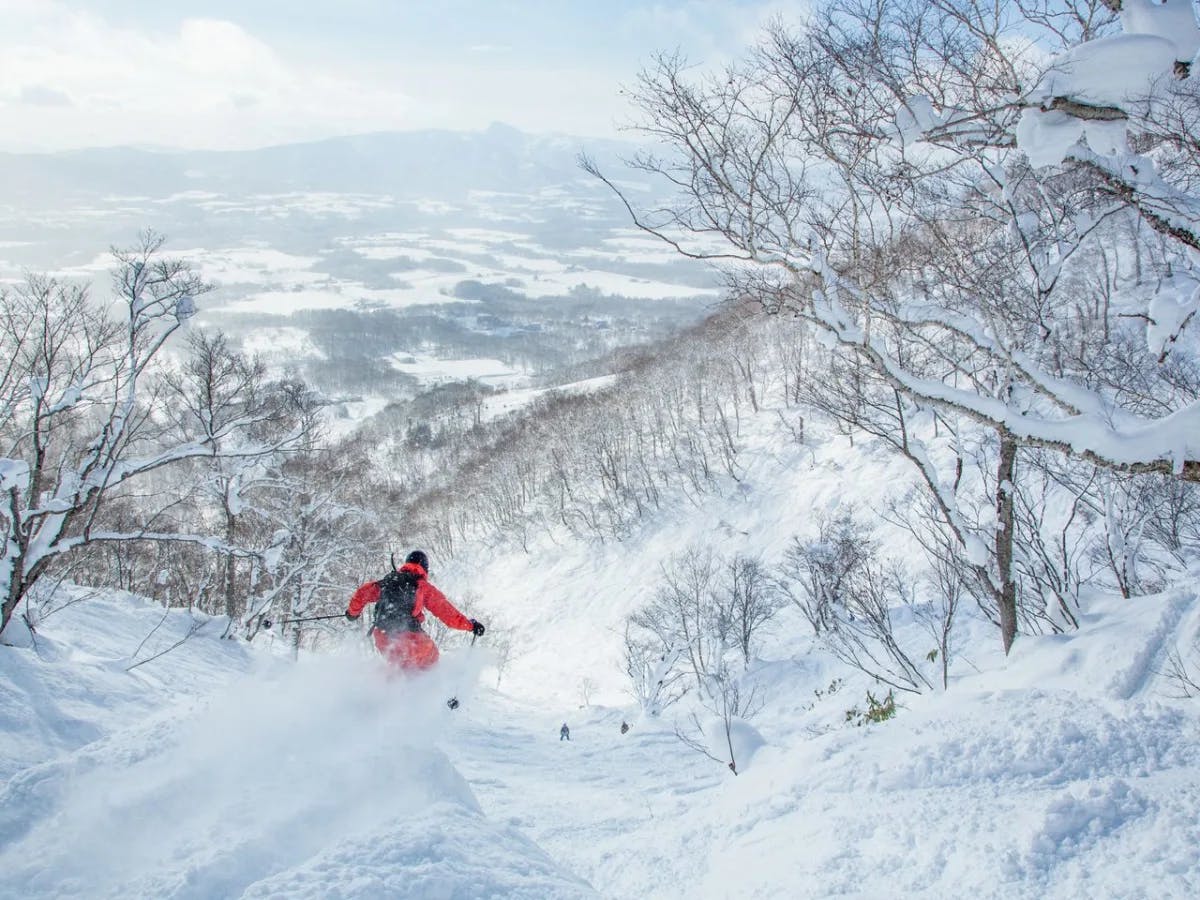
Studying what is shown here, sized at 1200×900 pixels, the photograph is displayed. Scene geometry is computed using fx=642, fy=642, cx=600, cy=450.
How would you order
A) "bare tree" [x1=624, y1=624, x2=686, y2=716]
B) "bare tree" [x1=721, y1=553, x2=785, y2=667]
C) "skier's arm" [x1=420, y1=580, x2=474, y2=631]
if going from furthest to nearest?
"bare tree" [x1=721, y1=553, x2=785, y2=667] < "bare tree" [x1=624, y1=624, x2=686, y2=716] < "skier's arm" [x1=420, y1=580, x2=474, y2=631]

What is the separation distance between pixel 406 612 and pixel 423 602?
22cm

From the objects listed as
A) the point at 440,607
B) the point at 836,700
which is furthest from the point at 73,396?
the point at 836,700

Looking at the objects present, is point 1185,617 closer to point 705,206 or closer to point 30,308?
point 705,206

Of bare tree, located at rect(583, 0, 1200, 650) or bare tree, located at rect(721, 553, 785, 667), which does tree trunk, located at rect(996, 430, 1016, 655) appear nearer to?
bare tree, located at rect(583, 0, 1200, 650)

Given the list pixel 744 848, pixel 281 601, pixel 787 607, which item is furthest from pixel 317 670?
pixel 787 607

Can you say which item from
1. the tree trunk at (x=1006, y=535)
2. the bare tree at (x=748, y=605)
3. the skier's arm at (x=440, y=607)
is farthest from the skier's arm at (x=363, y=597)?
the bare tree at (x=748, y=605)

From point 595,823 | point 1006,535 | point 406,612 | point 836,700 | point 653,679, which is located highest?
point 1006,535

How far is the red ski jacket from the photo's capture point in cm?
753

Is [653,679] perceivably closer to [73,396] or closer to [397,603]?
[397,603]

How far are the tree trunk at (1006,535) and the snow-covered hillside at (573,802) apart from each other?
359 millimetres

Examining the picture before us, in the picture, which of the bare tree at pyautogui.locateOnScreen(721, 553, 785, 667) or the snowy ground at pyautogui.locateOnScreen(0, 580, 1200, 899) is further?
the bare tree at pyautogui.locateOnScreen(721, 553, 785, 667)

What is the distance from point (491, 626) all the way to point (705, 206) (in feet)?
141

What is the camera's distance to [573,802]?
922 cm

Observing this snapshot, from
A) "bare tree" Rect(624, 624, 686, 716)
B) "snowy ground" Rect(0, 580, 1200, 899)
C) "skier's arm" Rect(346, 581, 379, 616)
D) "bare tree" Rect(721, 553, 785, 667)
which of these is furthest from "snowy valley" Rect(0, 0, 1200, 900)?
"bare tree" Rect(721, 553, 785, 667)
